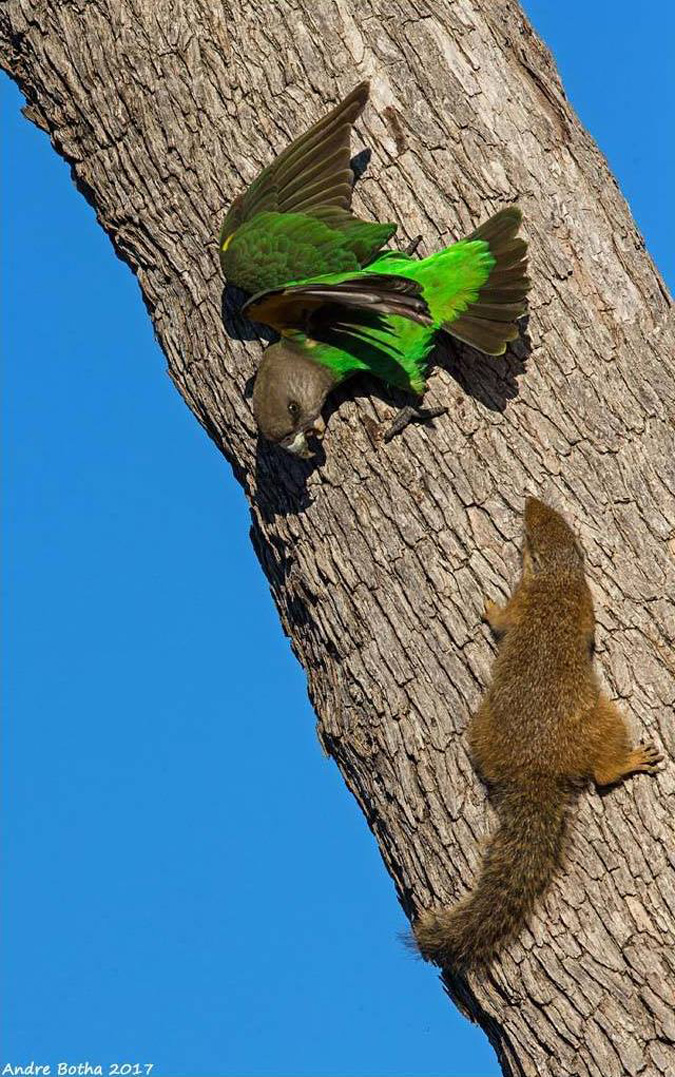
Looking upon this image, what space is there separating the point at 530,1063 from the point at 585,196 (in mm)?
3195

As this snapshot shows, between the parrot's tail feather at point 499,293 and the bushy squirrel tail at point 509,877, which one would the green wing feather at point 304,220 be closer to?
the parrot's tail feather at point 499,293

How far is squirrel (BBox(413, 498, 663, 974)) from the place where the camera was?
4.23 meters

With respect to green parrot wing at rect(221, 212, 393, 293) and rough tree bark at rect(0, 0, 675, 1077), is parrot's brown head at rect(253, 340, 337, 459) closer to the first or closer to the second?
rough tree bark at rect(0, 0, 675, 1077)

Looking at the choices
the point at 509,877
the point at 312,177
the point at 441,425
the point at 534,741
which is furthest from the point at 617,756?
the point at 312,177

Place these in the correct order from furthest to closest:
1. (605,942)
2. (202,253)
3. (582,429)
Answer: (202,253) < (582,429) < (605,942)

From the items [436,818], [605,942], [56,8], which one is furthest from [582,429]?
[56,8]

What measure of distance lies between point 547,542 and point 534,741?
2.34 ft

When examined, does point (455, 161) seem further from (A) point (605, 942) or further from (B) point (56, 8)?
(A) point (605, 942)

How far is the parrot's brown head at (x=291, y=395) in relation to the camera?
4477 millimetres

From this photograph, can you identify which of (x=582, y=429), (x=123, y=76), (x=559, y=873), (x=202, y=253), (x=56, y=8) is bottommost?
(x=559, y=873)

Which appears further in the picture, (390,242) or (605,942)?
(390,242)

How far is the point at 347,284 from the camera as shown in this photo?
4262 millimetres

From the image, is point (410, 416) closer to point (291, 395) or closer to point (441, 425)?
point (441, 425)

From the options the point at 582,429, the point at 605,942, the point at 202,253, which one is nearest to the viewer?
the point at 605,942
